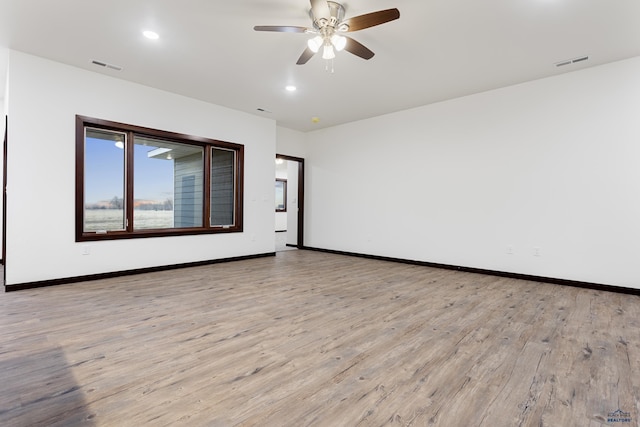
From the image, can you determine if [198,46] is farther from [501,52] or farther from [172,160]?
[501,52]

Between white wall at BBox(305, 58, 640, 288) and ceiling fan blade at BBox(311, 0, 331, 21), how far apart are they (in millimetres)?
3484

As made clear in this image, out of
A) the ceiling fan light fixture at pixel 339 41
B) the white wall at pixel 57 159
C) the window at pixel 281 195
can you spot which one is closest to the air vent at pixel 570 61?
the ceiling fan light fixture at pixel 339 41

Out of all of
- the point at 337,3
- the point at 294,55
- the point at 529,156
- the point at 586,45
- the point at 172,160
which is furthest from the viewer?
the point at 172,160

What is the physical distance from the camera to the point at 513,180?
16.0 feet

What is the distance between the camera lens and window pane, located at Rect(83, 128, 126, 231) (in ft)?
15.1

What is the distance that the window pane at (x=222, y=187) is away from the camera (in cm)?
611

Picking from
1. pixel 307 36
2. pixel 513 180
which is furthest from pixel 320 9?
pixel 513 180

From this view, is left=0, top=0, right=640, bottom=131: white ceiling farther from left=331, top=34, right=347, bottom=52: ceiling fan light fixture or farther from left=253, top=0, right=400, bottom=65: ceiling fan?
left=331, top=34, right=347, bottom=52: ceiling fan light fixture

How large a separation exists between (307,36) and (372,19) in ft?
3.30

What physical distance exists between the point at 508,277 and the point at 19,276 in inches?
263

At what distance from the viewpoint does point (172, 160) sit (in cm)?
572

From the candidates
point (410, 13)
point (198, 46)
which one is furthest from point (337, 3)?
point (198, 46)

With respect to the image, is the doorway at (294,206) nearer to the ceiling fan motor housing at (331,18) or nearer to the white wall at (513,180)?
the white wall at (513,180)

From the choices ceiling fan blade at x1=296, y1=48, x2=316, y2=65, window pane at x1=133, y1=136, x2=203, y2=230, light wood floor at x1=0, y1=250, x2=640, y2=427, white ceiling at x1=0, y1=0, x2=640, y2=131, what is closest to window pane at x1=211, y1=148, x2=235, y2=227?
window pane at x1=133, y1=136, x2=203, y2=230
